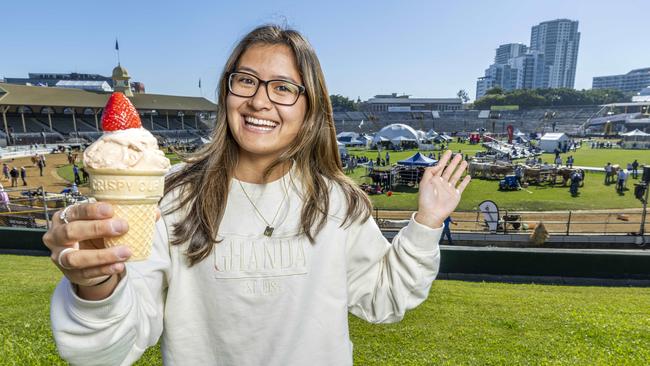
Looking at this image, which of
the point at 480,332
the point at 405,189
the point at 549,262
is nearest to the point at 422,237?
the point at 480,332

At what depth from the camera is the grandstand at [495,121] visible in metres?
79.4

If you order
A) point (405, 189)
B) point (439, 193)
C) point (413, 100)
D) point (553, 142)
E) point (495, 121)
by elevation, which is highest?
point (413, 100)

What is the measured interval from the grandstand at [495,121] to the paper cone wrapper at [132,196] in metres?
75.1

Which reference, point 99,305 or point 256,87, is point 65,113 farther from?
point 99,305

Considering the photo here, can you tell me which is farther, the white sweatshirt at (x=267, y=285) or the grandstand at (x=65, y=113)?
the grandstand at (x=65, y=113)

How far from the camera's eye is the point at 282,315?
1528mm

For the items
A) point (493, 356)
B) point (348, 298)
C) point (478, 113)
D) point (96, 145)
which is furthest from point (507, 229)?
point (478, 113)

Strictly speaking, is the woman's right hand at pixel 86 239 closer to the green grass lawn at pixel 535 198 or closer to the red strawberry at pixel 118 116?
the red strawberry at pixel 118 116

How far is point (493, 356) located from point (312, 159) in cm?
314

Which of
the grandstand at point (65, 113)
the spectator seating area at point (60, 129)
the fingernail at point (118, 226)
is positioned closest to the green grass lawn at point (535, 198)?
the fingernail at point (118, 226)

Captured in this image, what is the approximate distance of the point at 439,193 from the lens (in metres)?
1.71

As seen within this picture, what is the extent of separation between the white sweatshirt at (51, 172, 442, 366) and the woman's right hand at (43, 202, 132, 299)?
0.22 meters

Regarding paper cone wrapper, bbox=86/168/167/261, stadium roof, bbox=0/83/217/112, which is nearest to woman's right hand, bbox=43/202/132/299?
paper cone wrapper, bbox=86/168/167/261

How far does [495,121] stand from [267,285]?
9262 centimetres
